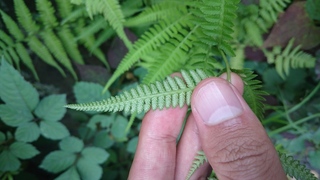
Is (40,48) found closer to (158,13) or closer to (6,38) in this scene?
(6,38)

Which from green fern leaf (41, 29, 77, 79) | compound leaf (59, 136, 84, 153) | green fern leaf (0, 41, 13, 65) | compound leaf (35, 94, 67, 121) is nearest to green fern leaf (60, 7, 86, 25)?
green fern leaf (41, 29, 77, 79)

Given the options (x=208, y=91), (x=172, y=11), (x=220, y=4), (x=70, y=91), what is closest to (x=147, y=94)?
Answer: (x=208, y=91)

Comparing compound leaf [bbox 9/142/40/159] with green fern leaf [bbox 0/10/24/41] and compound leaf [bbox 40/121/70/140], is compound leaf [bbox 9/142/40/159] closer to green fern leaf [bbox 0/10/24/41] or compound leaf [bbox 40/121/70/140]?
compound leaf [bbox 40/121/70/140]

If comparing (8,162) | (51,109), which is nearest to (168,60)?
(51,109)

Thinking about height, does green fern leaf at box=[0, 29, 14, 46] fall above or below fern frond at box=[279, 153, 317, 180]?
above

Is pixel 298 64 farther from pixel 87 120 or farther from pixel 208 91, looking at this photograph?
pixel 87 120

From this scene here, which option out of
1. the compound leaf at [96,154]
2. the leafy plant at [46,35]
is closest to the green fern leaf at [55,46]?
the leafy plant at [46,35]
